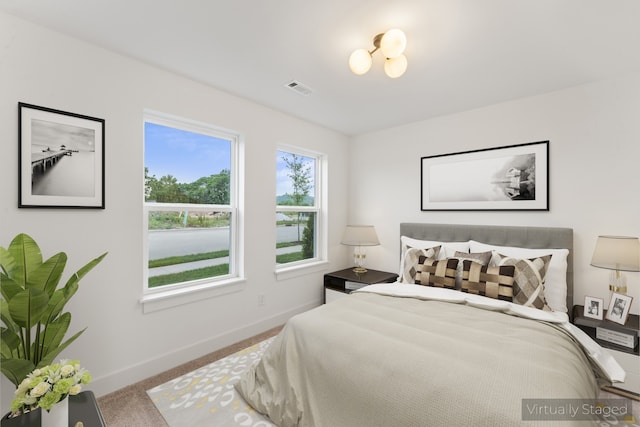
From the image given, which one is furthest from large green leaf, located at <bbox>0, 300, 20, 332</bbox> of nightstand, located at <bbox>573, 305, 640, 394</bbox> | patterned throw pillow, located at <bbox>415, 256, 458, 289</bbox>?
nightstand, located at <bbox>573, 305, 640, 394</bbox>

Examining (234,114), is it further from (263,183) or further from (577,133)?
(577,133)

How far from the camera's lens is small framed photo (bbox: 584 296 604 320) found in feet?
7.16

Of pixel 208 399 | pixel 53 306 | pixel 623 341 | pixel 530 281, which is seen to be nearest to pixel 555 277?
pixel 530 281

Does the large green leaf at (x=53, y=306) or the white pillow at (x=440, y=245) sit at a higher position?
the white pillow at (x=440, y=245)

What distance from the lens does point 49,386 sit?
108 cm

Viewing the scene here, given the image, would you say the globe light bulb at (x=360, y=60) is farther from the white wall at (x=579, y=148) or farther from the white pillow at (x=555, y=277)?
the white pillow at (x=555, y=277)

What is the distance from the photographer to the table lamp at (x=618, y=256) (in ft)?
6.79

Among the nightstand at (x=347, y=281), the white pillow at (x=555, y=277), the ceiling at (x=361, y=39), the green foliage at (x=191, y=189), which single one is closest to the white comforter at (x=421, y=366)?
the white pillow at (x=555, y=277)

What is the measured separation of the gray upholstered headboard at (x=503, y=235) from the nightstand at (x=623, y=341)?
0.38m

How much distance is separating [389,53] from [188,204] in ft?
6.93

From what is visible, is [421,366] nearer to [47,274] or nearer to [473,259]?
[473,259]

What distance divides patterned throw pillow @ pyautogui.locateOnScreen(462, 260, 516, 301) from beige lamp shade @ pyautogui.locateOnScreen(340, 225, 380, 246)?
129cm

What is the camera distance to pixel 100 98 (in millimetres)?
1999

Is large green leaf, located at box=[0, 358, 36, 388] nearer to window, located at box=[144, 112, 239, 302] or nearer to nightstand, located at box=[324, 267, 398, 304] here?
window, located at box=[144, 112, 239, 302]
